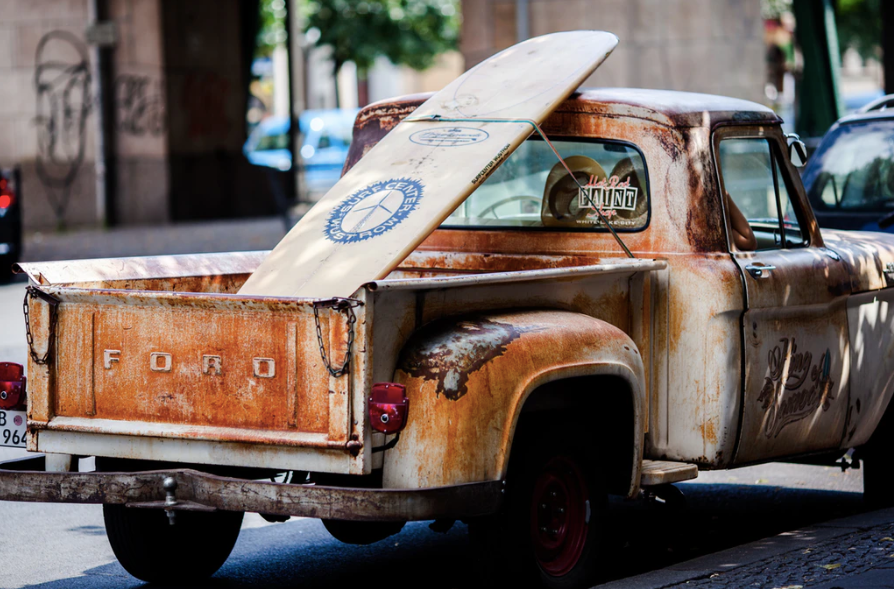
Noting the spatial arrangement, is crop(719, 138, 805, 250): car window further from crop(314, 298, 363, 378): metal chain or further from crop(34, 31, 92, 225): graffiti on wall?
crop(34, 31, 92, 225): graffiti on wall

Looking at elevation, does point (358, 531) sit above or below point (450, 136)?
below

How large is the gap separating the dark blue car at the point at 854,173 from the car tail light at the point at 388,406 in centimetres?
463

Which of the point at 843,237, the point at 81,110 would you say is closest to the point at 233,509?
the point at 843,237

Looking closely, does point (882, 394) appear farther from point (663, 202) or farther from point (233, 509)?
point (233, 509)

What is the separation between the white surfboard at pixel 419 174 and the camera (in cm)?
477

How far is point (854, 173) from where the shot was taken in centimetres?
808

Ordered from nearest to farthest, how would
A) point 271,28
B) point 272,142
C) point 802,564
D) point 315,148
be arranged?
point 802,564 < point 315,148 < point 272,142 < point 271,28

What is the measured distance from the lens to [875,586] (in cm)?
468

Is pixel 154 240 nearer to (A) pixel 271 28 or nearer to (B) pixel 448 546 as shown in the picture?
(B) pixel 448 546

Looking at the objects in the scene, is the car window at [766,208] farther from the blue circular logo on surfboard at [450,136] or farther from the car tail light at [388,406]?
the car tail light at [388,406]

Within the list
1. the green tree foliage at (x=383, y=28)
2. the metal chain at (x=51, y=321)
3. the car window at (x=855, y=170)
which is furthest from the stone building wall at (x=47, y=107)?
the metal chain at (x=51, y=321)

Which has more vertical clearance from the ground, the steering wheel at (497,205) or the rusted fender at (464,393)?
the steering wheel at (497,205)

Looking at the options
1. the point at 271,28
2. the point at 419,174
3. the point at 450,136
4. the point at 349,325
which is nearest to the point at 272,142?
the point at 271,28

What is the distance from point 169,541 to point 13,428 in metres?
0.79
